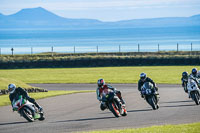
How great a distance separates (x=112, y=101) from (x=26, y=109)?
3092 mm

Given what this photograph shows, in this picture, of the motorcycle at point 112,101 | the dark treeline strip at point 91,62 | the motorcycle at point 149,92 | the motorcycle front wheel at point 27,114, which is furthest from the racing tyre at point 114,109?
the dark treeline strip at point 91,62

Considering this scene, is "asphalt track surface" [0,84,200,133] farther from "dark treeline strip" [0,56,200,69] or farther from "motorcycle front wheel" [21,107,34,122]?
"dark treeline strip" [0,56,200,69]

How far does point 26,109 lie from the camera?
1800 cm

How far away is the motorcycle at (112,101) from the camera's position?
61.4ft

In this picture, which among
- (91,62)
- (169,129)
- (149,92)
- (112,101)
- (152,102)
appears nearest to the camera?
(169,129)

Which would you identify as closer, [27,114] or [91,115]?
[27,114]

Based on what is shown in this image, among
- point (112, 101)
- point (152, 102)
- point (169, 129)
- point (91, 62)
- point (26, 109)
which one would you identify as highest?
point (91, 62)

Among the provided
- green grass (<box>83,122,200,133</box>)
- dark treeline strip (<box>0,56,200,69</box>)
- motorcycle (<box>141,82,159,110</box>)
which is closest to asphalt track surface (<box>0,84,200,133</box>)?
motorcycle (<box>141,82,159,110</box>)

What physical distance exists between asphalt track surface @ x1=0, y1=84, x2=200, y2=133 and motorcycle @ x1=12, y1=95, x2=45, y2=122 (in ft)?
0.88

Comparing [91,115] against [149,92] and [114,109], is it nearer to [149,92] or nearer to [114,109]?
[114,109]

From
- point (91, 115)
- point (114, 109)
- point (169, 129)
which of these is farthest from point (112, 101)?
point (169, 129)

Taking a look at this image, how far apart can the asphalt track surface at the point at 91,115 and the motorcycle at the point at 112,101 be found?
35 centimetres

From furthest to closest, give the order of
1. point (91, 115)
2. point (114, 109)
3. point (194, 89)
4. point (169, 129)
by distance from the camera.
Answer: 1. point (194, 89)
2. point (91, 115)
3. point (114, 109)
4. point (169, 129)

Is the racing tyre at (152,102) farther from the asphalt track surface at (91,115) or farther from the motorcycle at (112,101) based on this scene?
the motorcycle at (112,101)
